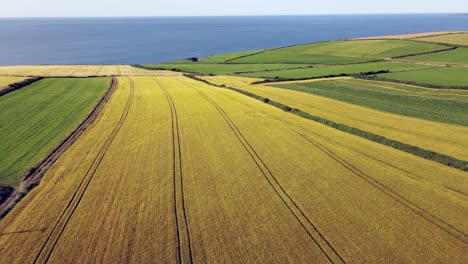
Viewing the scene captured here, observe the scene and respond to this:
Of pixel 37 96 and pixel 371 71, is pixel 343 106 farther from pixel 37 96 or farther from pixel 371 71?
pixel 37 96

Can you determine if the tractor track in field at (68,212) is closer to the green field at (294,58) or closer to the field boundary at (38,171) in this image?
the field boundary at (38,171)

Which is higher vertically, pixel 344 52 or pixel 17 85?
pixel 17 85

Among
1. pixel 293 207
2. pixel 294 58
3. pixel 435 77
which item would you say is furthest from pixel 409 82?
pixel 294 58

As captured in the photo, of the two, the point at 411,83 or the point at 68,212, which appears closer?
the point at 68,212

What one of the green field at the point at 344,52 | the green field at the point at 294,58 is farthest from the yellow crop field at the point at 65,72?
the green field at the point at 344,52

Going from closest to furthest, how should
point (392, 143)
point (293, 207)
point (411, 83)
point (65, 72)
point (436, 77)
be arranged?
point (293, 207)
point (392, 143)
point (411, 83)
point (436, 77)
point (65, 72)

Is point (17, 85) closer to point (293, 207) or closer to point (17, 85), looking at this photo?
point (17, 85)

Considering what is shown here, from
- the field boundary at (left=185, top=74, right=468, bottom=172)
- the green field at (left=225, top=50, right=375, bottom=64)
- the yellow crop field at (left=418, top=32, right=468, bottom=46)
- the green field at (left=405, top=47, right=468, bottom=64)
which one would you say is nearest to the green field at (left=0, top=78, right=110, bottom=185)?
the field boundary at (left=185, top=74, right=468, bottom=172)
